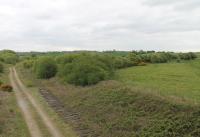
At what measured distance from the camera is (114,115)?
104ft

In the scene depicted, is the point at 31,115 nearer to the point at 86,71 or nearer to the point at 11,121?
the point at 11,121

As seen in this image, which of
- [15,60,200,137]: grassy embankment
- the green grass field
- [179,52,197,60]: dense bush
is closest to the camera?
[15,60,200,137]: grassy embankment

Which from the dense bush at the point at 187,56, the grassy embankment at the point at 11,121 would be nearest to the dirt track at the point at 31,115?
the grassy embankment at the point at 11,121

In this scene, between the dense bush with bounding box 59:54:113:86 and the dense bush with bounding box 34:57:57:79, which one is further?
the dense bush with bounding box 34:57:57:79

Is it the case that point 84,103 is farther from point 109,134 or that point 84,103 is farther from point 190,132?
point 190,132

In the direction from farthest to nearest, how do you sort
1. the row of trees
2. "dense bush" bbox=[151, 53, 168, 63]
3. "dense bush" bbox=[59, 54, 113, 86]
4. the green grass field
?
"dense bush" bbox=[151, 53, 168, 63]
the row of trees
"dense bush" bbox=[59, 54, 113, 86]
the green grass field

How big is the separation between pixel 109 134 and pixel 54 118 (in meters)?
8.82

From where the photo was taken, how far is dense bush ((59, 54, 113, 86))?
184 ft

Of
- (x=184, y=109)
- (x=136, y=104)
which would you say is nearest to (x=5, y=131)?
(x=136, y=104)

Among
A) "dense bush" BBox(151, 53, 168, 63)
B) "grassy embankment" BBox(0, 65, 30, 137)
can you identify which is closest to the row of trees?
"grassy embankment" BBox(0, 65, 30, 137)

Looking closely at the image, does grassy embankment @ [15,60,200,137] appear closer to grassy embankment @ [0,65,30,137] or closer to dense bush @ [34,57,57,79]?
grassy embankment @ [0,65,30,137]

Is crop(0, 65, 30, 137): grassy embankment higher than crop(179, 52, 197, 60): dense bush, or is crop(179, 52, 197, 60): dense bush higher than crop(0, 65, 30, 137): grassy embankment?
crop(179, 52, 197, 60): dense bush

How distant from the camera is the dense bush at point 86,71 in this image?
5612cm

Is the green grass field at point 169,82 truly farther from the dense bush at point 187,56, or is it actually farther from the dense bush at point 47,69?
the dense bush at point 187,56
